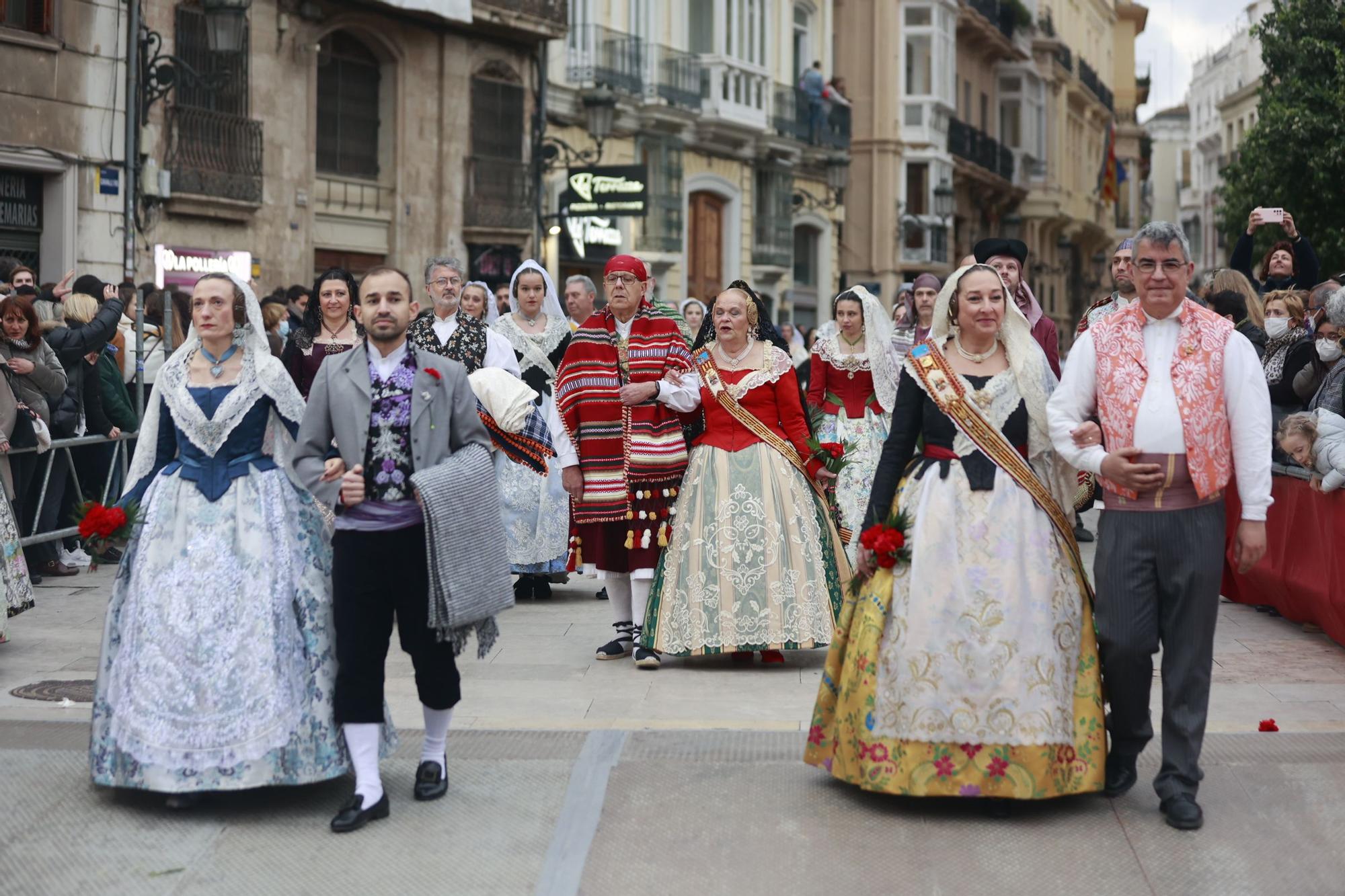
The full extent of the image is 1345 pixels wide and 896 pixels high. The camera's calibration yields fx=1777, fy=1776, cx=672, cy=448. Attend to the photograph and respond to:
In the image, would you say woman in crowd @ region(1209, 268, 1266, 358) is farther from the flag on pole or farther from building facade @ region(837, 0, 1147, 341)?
the flag on pole

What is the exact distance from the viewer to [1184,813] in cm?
570

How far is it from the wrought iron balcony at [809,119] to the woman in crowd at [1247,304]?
22073 mm

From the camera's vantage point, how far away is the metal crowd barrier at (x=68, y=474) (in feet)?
36.8

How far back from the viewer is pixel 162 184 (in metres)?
18.7

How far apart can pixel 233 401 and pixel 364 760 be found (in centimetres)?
128

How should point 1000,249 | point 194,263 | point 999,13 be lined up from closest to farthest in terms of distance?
point 1000,249 < point 194,263 < point 999,13

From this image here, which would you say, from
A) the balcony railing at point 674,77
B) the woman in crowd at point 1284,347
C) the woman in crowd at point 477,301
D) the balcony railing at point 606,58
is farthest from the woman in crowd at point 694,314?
the balcony railing at point 674,77

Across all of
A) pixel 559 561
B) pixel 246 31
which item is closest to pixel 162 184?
pixel 246 31

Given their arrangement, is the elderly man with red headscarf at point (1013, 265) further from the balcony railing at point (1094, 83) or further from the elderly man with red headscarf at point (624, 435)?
the balcony railing at point (1094, 83)

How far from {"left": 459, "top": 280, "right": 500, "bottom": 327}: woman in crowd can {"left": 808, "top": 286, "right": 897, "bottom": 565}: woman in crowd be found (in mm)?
2082

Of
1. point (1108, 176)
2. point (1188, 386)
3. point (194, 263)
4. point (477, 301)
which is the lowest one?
point (1188, 386)

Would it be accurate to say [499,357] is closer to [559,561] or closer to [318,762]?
[559,561]

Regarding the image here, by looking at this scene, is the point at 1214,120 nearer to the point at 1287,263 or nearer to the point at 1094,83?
the point at 1094,83

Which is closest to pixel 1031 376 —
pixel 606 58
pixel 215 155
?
pixel 215 155
